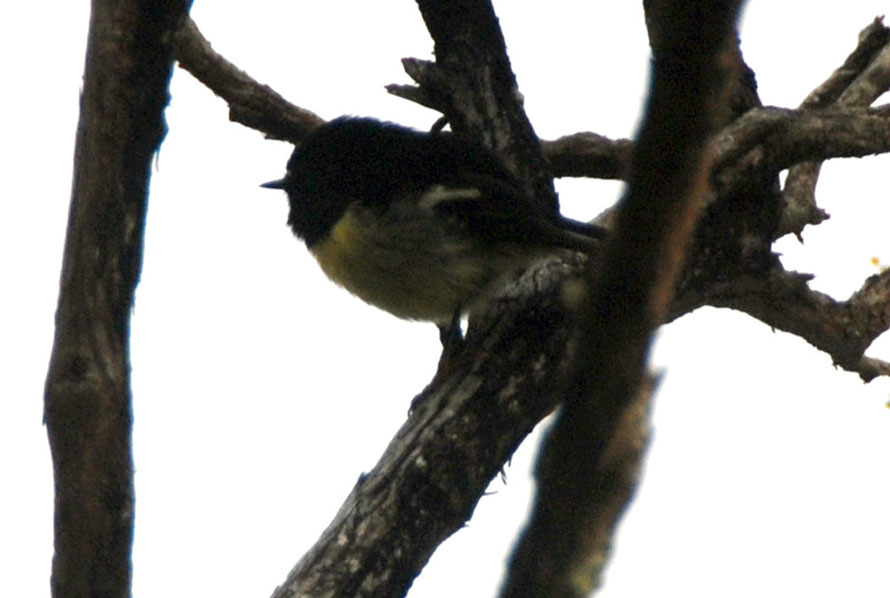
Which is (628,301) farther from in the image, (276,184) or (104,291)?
(276,184)

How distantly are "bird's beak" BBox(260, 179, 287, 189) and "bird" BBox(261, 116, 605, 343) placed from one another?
286 mm

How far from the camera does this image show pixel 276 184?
5383mm

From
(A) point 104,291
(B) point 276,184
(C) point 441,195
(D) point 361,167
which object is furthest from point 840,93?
(A) point 104,291

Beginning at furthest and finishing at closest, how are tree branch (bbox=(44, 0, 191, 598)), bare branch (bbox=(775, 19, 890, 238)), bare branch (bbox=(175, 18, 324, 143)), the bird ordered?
bare branch (bbox=(175, 18, 324, 143)), bare branch (bbox=(775, 19, 890, 238)), the bird, tree branch (bbox=(44, 0, 191, 598))

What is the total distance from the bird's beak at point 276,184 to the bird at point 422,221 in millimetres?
286

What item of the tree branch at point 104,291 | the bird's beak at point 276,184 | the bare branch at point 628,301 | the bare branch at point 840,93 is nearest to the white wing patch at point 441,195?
the bird's beak at point 276,184

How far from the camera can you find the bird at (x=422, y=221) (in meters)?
4.40

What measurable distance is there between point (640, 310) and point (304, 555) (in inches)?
110

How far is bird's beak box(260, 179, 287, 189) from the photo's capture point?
534 centimetres

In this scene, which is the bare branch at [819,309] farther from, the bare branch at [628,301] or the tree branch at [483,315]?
the bare branch at [628,301]

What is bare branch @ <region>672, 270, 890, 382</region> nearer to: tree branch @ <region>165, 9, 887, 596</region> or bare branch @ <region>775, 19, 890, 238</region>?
tree branch @ <region>165, 9, 887, 596</region>

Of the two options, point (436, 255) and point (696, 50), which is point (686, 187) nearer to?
point (696, 50)

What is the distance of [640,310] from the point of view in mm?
566

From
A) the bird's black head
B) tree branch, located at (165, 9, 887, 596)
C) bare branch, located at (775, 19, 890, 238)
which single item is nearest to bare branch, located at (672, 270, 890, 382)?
tree branch, located at (165, 9, 887, 596)
